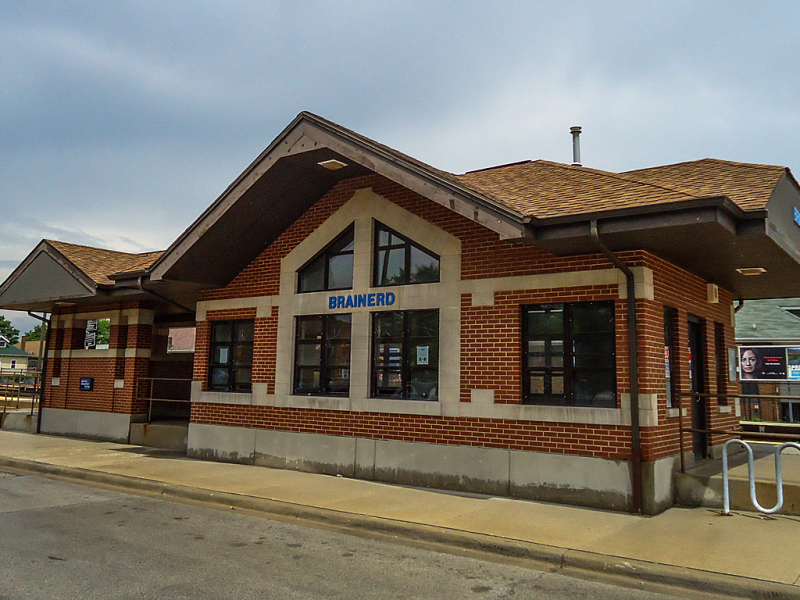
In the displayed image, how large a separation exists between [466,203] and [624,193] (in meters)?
2.18

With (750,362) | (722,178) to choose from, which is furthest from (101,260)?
(750,362)

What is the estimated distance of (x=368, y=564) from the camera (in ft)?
20.3

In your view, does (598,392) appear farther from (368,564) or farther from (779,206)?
(368,564)

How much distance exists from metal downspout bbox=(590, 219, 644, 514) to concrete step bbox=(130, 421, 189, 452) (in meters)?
9.71

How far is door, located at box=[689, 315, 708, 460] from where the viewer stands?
1113cm

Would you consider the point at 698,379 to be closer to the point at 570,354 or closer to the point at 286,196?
the point at 570,354

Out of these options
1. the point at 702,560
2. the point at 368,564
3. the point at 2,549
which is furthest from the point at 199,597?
the point at 702,560

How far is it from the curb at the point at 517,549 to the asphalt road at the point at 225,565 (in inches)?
11.5

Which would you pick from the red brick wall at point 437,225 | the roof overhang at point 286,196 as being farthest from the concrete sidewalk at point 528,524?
the roof overhang at point 286,196

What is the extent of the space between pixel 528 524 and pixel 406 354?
394 centimetres

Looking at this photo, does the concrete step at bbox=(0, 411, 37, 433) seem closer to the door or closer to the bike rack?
the door

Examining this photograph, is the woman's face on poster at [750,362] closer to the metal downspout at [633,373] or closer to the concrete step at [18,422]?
the metal downspout at [633,373]

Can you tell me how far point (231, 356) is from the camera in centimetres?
1317

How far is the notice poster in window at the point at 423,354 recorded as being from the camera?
10.5m
